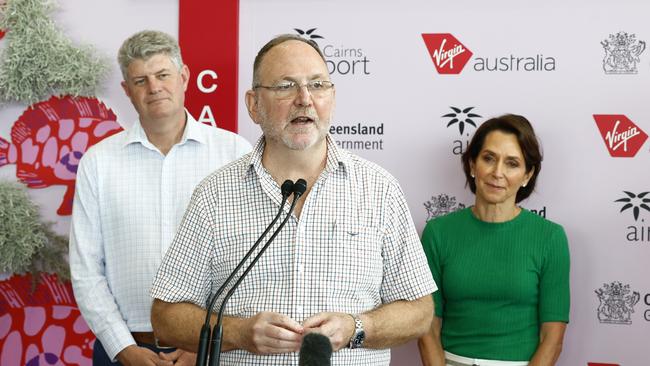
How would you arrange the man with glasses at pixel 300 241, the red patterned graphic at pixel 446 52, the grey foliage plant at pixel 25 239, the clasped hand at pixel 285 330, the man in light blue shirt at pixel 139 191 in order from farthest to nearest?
1. the grey foliage plant at pixel 25 239
2. the red patterned graphic at pixel 446 52
3. the man in light blue shirt at pixel 139 191
4. the man with glasses at pixel 300 241
5. the clasped hand at pixel 285 330

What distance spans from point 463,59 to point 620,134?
0.67 metres

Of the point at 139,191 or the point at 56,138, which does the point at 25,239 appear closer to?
the point at 56,138

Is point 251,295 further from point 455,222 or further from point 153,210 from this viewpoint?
point 455,222

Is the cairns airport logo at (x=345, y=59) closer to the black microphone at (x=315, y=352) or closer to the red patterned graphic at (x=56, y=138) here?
the red patterned graphic at (x=56, y=138)

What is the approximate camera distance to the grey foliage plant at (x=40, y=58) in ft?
12.2

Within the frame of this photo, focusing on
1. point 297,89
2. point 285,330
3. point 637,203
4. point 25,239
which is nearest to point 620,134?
point 637,203

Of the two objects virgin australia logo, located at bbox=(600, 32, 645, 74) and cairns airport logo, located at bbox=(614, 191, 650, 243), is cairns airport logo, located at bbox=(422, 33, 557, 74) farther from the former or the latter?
cairns airport logo, located at bbox=(614, 191, 650, 243)

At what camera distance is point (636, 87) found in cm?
336

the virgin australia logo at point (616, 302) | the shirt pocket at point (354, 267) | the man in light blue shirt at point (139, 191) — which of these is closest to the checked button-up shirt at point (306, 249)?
the shirt pocket at point (354, 267)

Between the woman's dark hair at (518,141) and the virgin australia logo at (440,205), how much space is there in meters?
0.20

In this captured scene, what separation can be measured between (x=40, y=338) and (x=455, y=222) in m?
1.89

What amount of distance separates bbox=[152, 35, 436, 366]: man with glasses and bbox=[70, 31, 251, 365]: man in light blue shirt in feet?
2.63

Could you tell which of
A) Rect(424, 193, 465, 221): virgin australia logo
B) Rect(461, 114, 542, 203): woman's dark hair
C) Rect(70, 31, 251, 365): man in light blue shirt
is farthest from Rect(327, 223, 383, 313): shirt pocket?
Rect(424, 193, 465, 221): virgin australia logo

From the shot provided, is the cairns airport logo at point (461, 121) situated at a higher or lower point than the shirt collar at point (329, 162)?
higher
